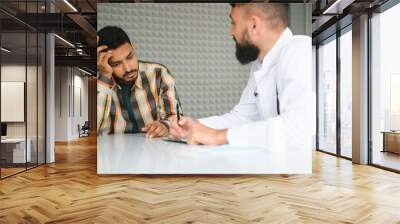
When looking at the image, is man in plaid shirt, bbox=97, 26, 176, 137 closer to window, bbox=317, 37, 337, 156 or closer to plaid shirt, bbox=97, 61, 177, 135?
plaid shirt, bbox=97, 61, 177, 135

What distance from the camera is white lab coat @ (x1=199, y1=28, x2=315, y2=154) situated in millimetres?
6277

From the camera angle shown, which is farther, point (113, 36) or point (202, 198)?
point (113, 36)

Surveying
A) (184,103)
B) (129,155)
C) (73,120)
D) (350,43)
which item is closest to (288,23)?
(184,103)

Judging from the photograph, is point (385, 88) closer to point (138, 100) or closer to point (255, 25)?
point (255, 25)

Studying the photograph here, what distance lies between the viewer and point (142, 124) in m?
6.45

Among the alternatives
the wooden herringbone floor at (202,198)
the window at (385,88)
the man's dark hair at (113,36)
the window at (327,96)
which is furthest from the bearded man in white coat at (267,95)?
the window at (327,96)

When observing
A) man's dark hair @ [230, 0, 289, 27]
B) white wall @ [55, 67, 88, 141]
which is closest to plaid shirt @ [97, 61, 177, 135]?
man's dark hair @ [230, 0, 289, 27]

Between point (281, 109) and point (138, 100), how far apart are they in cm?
239

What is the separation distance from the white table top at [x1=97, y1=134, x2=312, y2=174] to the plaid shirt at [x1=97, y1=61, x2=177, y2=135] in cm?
24

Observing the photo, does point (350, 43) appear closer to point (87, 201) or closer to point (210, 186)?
point (210, 186)

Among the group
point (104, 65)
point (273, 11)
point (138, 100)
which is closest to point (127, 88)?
point (138, 100)

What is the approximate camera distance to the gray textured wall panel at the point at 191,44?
254 inches

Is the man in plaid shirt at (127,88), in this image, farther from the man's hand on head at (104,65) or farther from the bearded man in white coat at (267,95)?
the bearded man in white coat at (267,95)

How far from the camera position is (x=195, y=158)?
6.43 metres
